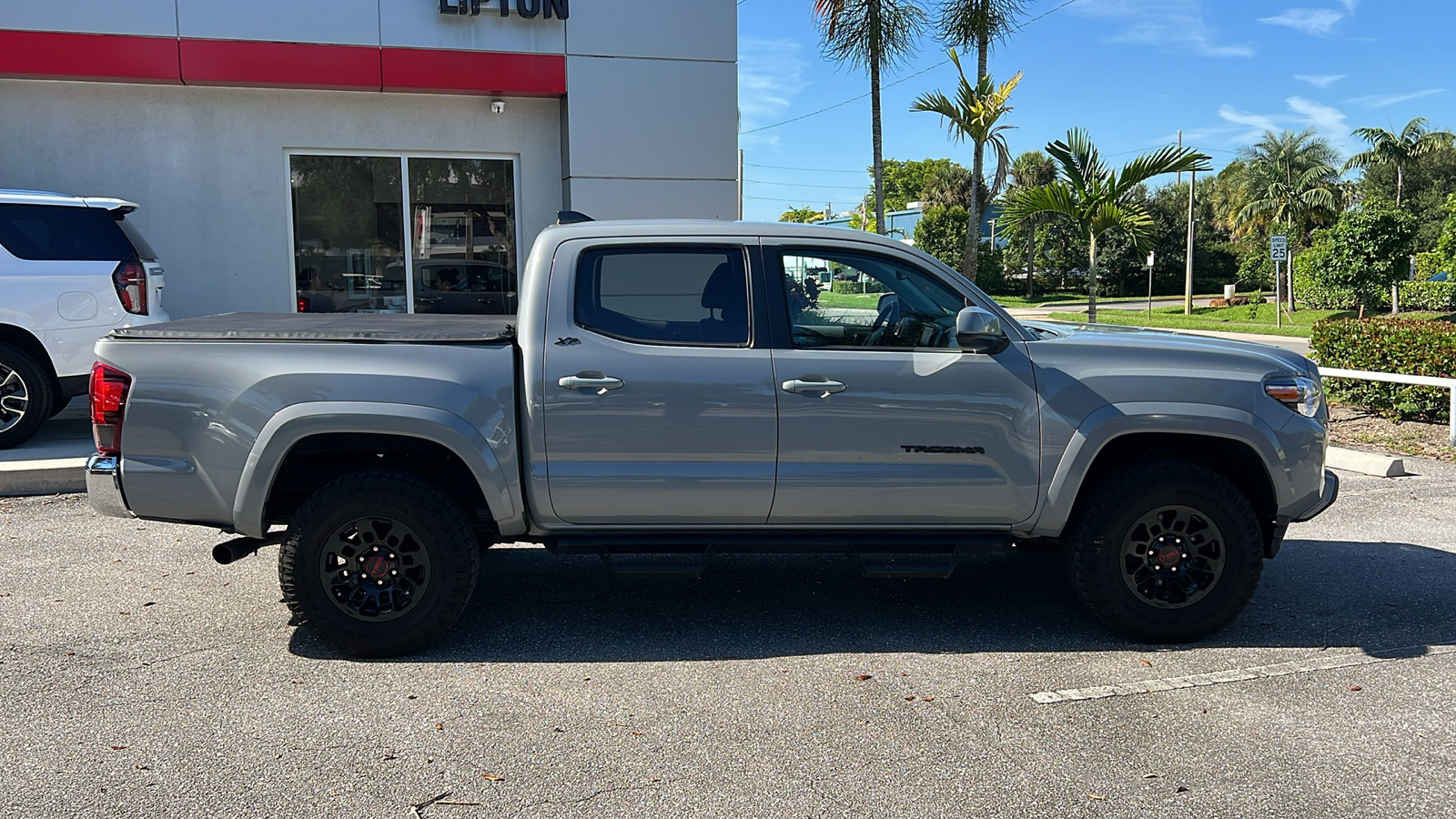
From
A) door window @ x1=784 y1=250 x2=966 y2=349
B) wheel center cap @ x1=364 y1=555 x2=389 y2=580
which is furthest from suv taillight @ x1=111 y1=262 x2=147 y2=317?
door window @ x1=784 y1=250 x2=966 y2=349

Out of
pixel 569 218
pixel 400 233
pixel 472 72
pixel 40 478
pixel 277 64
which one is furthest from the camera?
pixel 400 233

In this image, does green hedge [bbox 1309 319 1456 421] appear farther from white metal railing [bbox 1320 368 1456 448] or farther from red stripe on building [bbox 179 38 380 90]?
red stripe on building [bbox 179 38 380 90]

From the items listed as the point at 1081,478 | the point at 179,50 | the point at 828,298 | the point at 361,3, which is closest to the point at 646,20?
the point at 361,3

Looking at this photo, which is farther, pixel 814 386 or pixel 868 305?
pixel 868 305

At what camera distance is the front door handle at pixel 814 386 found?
4.74 m

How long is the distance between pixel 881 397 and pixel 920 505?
521 millimetres

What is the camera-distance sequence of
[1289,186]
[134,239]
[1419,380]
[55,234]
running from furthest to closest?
[1289,186] → [1419,380] → [134,239] → [55,234]

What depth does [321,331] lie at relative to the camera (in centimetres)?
476

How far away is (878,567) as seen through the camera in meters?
4.93

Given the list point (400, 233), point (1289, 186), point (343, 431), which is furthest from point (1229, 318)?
point (343, 431)

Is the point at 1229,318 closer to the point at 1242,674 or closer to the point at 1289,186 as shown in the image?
the point at 1289,186

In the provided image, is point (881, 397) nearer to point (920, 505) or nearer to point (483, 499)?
point (920, 505)

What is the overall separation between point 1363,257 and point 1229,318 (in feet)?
24.1

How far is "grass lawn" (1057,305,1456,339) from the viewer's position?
30391 mm
